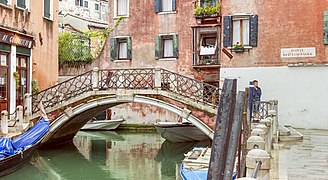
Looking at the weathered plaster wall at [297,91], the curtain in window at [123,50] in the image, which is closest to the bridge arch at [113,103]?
the weathered plaster wall at [297,91]

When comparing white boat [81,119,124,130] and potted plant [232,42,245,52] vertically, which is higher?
potted plant [232,42,245,52]

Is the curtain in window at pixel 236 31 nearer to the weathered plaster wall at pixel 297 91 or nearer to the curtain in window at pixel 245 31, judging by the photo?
the curtain in window at pixel 245 31

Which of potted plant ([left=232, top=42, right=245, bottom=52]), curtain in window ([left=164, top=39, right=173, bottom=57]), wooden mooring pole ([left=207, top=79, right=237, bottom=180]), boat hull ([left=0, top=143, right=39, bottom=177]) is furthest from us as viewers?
curtain in window ([left=164, top=39, right=173, bottom=57])

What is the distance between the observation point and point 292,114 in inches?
521

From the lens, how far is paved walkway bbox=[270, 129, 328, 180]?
5922 millimetres

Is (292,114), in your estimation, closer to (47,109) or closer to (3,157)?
(47,109)

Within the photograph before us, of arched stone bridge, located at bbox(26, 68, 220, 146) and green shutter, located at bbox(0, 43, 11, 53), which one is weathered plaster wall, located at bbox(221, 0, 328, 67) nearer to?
arched stone bridge, located at bbox(26, 68, 220, 146)

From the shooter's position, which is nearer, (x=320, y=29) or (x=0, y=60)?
(x=0, y=60)

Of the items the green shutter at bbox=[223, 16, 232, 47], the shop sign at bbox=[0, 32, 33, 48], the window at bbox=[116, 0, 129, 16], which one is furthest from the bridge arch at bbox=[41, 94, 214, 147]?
the window at bbox=[116, 0, 129, 16]

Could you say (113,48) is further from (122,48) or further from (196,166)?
(196,166)

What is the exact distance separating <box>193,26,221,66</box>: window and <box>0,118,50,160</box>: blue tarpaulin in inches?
289

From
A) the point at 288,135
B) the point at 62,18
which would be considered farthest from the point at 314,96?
the point at 62,18

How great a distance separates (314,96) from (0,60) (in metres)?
9.51

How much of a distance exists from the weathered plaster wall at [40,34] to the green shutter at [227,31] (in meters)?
6.12
